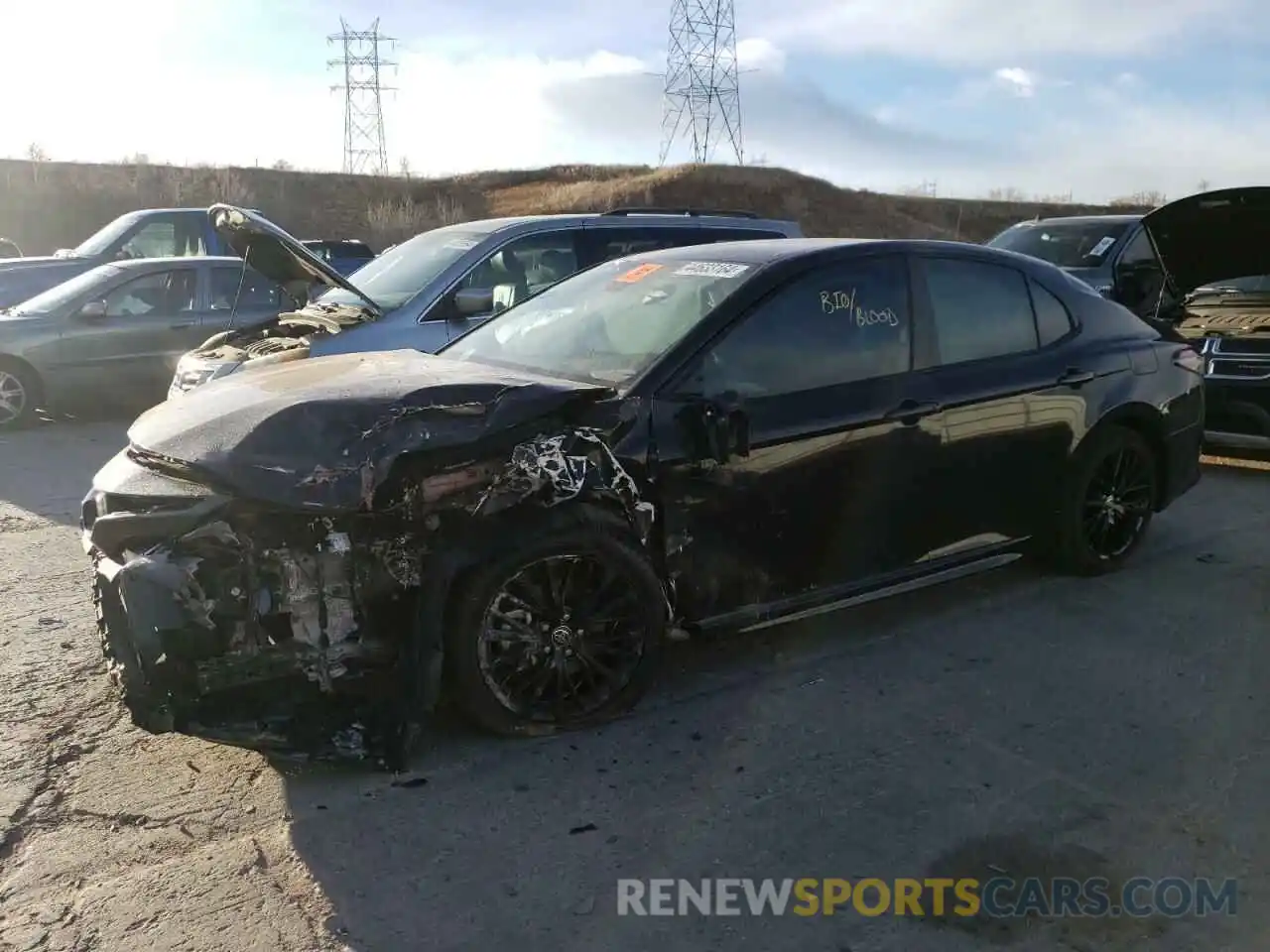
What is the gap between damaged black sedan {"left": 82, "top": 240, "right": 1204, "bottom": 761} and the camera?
337 centimetres

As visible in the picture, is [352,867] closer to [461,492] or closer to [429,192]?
[461,492]

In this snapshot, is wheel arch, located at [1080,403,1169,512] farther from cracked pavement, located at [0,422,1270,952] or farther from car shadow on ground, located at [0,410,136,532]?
car shadow on ground, located at [0,410,136,532]

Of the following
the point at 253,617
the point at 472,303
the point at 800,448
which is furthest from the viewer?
the point at 472,303

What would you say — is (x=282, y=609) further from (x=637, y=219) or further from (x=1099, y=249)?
(x=1099, y=249)

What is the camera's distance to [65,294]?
10.4 m

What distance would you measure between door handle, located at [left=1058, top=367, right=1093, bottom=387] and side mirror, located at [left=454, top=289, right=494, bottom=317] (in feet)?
12.2

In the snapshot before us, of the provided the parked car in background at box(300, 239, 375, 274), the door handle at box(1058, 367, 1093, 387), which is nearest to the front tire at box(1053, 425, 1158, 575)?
the door handle at box(1058, 367, 1093, 387)

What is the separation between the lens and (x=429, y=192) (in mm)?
47469

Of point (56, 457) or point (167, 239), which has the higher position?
point (167, 239)

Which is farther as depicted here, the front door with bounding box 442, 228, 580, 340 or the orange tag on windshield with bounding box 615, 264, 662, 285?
the front door with bounding box 442, 228, 580, 340

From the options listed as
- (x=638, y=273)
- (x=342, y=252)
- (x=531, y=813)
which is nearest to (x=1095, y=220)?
(x=638, y=273)

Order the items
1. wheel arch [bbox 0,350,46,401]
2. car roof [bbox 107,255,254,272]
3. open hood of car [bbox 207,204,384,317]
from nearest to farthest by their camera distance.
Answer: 1. open hood of car [bbox 207,204,384,317]
2. wheel arch [bbox 0,350,46,401]
3. car roof [bbox 107,255,254,272]

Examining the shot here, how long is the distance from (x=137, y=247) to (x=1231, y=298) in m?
11.7

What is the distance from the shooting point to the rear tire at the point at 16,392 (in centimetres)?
993
